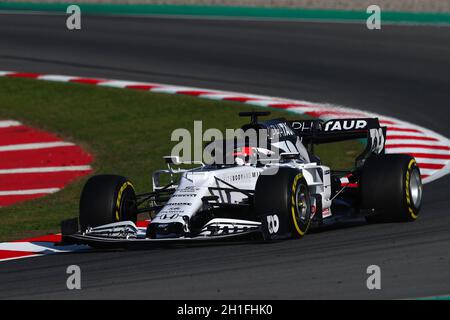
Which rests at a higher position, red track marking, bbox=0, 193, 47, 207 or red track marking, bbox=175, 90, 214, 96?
red track marking, bbox=175, 90, 214, 96

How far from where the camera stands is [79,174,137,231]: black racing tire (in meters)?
11.8

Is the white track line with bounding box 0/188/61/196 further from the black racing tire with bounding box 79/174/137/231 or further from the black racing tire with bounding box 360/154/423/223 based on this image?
the black racing tire with bounding box 360/154/423/223

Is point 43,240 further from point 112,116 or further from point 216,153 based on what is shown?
point 112,116

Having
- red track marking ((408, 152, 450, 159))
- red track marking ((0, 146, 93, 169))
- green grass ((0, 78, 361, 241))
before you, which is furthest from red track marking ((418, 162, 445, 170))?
red track marking ((0, 146, 93, 169))

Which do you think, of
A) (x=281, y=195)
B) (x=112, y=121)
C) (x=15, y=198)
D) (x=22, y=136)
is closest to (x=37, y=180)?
(x=15, y=198)

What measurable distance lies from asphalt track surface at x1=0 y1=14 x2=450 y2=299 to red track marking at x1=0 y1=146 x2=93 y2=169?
447 centimetres

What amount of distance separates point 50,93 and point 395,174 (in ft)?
36.4

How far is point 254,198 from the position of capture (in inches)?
449

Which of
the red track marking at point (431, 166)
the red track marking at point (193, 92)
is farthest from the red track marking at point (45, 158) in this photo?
the red track marking at point (431, 166)

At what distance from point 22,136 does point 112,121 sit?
1.85 meters

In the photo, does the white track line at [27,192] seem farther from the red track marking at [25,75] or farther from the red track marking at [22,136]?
the red track marking at [25,75]

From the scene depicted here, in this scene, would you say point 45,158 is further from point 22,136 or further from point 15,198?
point 15,198

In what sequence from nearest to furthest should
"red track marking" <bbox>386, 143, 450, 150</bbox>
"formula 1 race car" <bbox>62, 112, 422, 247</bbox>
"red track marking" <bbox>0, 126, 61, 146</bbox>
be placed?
"formula 1 race car" <bbox>62, 112, 422, 247</bbox>, "red track marking" <bbox>386, 143, 450, 150</bbox>, "red track marking" <bbox>0, 126, 61, 146</bbox>
